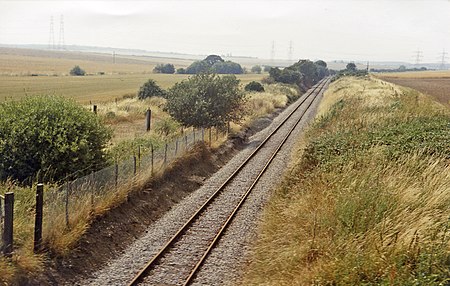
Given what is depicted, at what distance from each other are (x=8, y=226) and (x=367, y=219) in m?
7.06

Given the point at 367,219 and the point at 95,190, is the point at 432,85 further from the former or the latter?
the point at 367,219

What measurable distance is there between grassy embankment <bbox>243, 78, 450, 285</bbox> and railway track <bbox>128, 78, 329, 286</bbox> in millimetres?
1385

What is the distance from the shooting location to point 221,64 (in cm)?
17362

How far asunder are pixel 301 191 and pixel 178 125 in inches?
666

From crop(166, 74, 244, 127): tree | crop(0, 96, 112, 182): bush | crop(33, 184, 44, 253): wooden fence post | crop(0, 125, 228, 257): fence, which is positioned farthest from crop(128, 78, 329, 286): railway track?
crop(166, 74, 244, 127): tree

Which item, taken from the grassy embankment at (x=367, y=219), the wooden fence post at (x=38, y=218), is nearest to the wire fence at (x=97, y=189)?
the wooden fence post at (x=38, y=218)

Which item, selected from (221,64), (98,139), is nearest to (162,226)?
(98,139)

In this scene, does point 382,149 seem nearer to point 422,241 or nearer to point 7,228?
point 422,241

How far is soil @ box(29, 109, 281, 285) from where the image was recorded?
10.3 m

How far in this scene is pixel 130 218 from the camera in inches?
541

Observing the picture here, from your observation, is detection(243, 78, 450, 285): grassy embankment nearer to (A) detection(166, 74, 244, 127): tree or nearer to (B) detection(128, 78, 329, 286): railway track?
(B) detection(128, 78, 329, 286): railway track

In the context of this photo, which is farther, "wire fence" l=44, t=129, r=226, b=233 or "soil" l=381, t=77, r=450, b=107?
"soil" l=381, t=77, r=450, b=107

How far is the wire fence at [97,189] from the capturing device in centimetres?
1113

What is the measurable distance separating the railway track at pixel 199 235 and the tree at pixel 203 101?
21.9 feet
